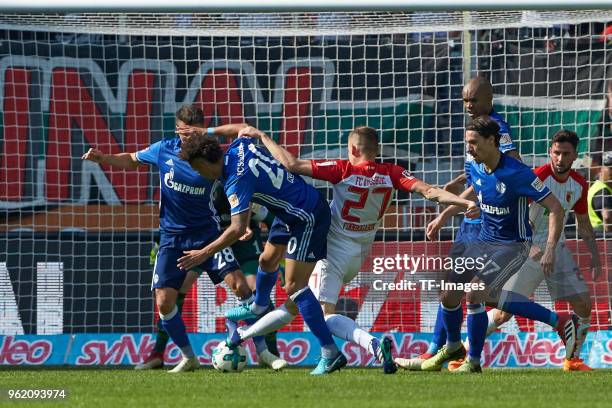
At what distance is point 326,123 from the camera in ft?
41.4

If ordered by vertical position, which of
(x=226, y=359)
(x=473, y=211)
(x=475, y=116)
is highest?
(x=475, y=116)

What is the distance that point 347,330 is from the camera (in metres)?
8.90

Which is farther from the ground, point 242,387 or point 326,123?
point 326,123

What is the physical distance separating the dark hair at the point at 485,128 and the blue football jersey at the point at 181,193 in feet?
7.26

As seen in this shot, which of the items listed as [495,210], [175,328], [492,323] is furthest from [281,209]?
[492,323]

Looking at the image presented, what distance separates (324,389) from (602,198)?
528cm

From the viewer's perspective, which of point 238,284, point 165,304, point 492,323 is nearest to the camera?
point 165,304

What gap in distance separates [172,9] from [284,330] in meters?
3.83

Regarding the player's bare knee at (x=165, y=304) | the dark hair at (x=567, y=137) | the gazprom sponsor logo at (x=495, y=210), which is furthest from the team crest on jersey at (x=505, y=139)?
the player's bare knee at (x=165, y=304)

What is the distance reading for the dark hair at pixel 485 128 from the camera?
28.5 feet

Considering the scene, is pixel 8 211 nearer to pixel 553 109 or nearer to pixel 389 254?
pixel 389 254

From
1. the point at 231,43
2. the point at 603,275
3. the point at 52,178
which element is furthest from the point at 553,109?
the point at 52,178

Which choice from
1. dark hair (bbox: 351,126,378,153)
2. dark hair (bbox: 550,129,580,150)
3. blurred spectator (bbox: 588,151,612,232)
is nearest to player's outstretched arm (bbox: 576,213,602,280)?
dark hair (bbox: 550,129,580,150)

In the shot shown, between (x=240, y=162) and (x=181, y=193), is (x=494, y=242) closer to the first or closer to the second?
(x=240, y=162)
